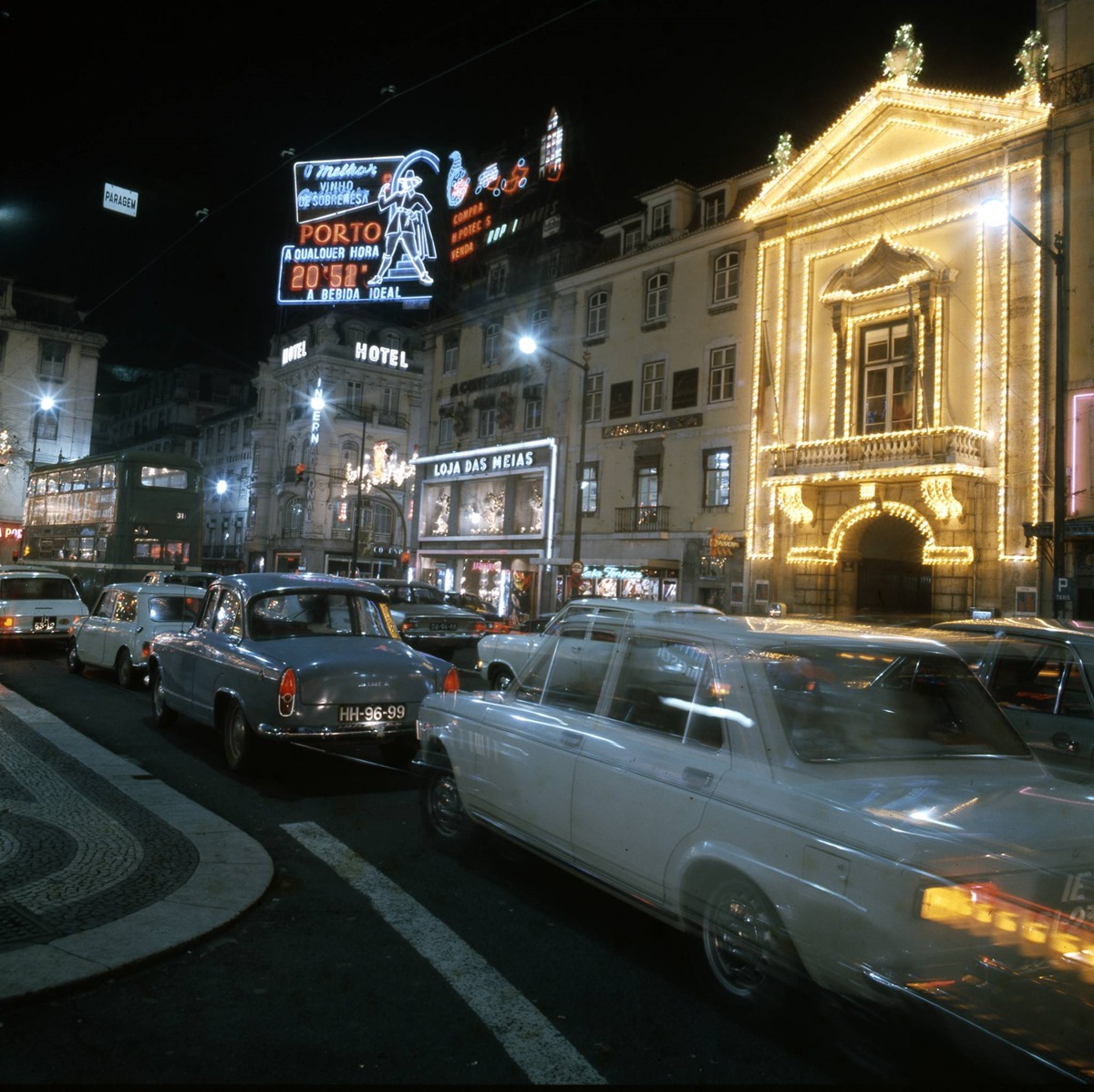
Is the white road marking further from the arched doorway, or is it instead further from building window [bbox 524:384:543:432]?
building window [bbox 524:384:543:432]

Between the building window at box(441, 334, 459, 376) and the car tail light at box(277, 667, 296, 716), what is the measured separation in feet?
111

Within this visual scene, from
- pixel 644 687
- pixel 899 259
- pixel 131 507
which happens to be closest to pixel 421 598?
pixel 131 507

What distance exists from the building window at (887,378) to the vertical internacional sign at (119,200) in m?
20.2

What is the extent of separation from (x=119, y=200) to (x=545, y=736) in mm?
24796

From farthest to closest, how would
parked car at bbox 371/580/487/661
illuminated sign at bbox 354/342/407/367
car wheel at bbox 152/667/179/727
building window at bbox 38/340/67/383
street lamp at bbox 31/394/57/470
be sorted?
building window at bbox 38/340/67/383, street lamp at bbox 31/394/57/470, illuminated sign at bbox 354/342/407/367, parked car at bbox 371/580/487/661, car wheel at bbox 152/667/179/727

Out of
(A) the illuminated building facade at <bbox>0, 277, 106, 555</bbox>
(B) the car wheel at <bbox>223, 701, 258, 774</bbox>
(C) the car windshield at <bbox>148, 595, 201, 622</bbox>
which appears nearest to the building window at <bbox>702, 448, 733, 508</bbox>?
(C) the car windshield at <bbox>148, 595, 201, 622</bbox>

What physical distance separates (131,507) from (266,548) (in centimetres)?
3795

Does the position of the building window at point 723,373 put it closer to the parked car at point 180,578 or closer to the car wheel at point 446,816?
the parked car at point 180,578

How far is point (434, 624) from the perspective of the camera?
19969 millimetres

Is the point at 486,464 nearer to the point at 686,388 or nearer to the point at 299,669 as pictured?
the point at 686,388

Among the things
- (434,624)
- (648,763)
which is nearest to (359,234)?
(434,624)

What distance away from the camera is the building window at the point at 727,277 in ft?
92.4

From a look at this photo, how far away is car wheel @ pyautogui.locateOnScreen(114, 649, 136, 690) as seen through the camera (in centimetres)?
1340

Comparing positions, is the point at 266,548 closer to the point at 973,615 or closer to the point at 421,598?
the point at 421,598
